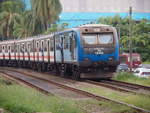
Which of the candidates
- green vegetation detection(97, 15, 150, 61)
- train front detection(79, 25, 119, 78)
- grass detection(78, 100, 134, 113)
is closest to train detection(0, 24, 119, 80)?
train front detection(79, 25, 119, 78)

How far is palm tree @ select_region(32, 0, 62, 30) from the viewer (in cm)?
6405

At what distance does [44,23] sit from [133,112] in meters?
55.1

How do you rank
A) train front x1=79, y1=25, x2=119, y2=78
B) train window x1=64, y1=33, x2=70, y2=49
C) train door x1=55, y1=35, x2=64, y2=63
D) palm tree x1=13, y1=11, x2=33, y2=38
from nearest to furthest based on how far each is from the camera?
train front x1=79, y1=25, x2=119, y2=78 → train window x1=64, y1=33, x2=70, y2=49 → train door x1=55, y1=35, x2=64, y2=63 → palm tree x1=13, y1=11, x2=33, y2=38

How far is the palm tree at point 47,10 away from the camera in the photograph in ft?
210

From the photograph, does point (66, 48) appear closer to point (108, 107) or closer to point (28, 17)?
point (108, 107)

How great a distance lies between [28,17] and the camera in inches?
2822

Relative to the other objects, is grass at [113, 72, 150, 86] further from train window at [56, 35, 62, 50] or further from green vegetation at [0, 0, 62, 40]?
green vegetation at [0, 0, 62, 40]

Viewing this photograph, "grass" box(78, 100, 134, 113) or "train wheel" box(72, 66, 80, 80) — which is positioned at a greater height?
"train wheel" box(72, 66, 80, 80)

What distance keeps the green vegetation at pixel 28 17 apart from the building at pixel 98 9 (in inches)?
325

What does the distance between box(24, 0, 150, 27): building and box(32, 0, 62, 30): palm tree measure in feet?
72.5

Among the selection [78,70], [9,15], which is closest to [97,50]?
[78,70]

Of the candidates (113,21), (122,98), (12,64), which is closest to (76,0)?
(113,21)

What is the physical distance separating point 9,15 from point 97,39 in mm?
59615

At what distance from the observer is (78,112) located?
11344 millimetres
